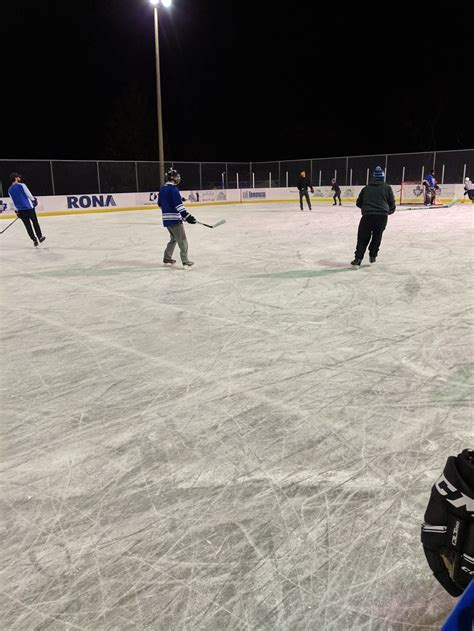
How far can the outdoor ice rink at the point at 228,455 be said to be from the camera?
5.72 feet

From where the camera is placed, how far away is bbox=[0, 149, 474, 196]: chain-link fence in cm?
2150

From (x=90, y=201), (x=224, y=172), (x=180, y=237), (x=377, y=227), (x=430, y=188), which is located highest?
(x=224, y=172)

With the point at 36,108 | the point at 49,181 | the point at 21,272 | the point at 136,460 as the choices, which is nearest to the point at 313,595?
the point at 136,460

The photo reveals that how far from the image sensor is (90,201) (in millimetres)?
21250

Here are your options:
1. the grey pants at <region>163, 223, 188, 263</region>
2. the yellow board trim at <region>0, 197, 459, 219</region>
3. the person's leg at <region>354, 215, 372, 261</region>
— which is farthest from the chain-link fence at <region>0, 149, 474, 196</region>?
the person's leg at <region>354, 215, 372, 261</region>

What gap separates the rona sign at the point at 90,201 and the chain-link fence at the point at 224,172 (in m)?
1.28

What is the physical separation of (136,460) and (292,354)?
182 centimetres

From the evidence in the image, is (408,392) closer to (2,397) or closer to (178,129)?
(2,397)

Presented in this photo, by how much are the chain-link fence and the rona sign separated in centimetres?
128

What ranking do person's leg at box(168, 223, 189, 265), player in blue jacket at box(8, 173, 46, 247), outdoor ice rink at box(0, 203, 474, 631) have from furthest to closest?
player in blue jacket at box(8, 173, 46, 247)
person's leg at box(168, 223, 189, 265)
outdoor ice rink at box(0, 203, 474, 631)

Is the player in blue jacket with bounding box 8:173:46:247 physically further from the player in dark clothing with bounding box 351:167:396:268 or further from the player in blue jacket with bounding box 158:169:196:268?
the player in dark clothing with bounding box 351:167:396:268

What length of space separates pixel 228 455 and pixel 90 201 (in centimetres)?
2044

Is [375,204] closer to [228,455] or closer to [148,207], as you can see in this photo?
[228,455]

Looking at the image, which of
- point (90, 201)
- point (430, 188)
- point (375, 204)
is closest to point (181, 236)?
point (375, 204)
